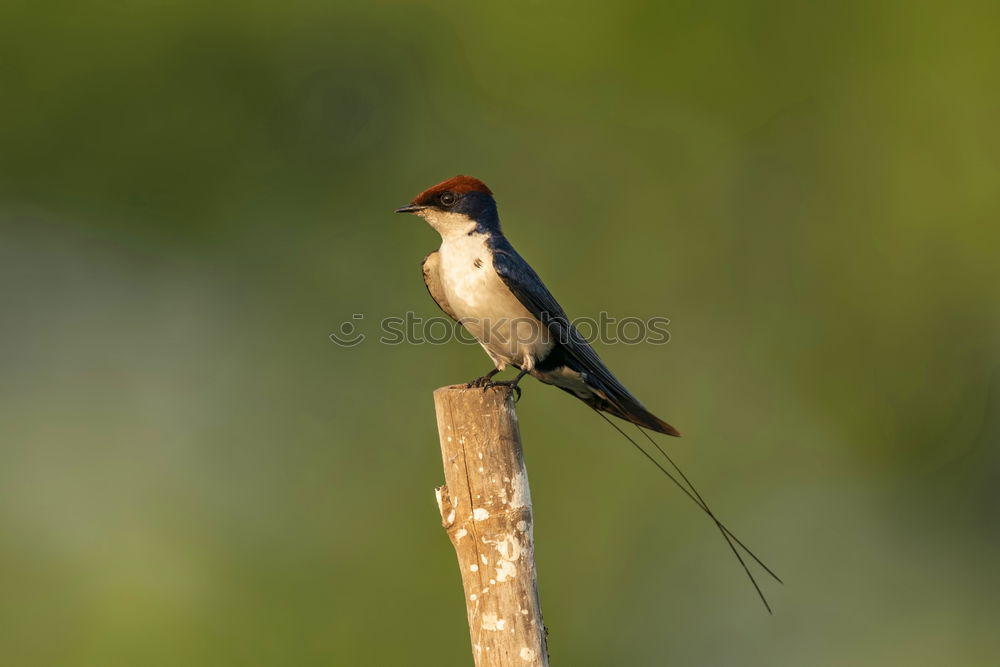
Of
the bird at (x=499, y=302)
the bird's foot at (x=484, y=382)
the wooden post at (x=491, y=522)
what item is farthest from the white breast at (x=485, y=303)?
the wooden post at (x=491, y=522)

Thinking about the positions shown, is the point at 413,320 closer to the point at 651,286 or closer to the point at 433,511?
the point at 433,511

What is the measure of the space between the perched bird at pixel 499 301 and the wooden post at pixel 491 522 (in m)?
1.22

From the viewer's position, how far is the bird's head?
20.0ft

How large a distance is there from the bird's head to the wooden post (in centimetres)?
176

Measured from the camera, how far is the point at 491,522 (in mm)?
4305

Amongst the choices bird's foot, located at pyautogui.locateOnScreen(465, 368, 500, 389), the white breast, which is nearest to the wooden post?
bird's foot, located at pyautogui.locateOnScreen(465, 368, 500, 389)

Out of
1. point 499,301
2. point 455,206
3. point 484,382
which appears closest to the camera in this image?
point 484,382

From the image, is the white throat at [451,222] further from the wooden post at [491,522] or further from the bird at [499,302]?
the wooden post at [491,522]

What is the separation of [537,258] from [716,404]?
325cm

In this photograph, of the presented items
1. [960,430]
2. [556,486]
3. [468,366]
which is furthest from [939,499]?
[468,366]

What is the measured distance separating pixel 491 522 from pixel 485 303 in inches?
73.0
